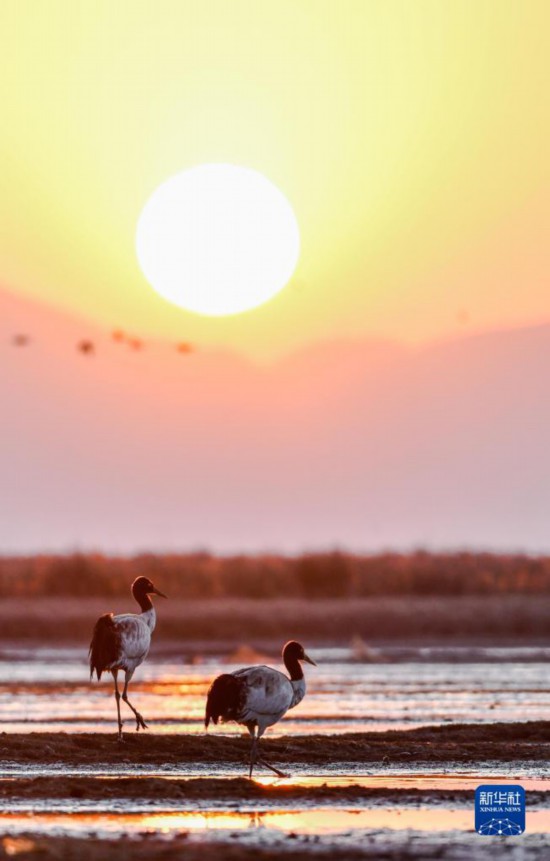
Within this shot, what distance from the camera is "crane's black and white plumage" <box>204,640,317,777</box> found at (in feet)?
61.2

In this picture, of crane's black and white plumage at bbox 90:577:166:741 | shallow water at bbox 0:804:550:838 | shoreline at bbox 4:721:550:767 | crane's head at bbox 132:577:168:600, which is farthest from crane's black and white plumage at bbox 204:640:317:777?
crane's head at bbox 132:577:168:600

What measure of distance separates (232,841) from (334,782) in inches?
139

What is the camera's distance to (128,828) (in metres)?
15.4

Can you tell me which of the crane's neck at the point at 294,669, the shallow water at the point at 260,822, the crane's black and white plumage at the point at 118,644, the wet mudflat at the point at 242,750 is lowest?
the shallow water at the point at 260,822

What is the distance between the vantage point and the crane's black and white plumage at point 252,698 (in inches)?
734

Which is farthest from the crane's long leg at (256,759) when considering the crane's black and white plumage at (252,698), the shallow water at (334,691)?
the shallow water at (334,691)

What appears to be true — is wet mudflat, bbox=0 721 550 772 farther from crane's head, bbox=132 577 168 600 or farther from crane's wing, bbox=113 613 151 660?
crane's head, bbox=132 577 168 600

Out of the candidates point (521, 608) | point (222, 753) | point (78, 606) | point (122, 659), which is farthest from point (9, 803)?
point (78, 606)

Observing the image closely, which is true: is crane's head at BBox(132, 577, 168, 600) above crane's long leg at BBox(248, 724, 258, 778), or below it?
above

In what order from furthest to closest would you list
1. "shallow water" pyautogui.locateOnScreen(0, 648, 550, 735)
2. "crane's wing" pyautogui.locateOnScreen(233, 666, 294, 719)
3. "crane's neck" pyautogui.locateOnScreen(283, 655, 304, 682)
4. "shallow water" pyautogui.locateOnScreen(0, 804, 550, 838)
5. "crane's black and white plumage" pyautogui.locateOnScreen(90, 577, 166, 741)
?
1. "shallow water" pyautogui.locateOnScreen(0, 648, 550, 735)
2. "crane's black and white plumage" pyautogui.locateOnScreen(90, 577, 166, 741)
3. "crane's neck" pyautogui.locateOnScreen(283, 655, 304, 682)
4. "crane's wing" pyautogui.locateOnScreen(233, 666, 294, 719)
5. "shallow water" pyautogui.locateOnScreen(0, 804, 550, 838)

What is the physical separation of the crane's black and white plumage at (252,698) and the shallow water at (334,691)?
4.28 m

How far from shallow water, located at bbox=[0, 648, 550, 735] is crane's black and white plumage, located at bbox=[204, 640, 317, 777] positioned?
4276 mm

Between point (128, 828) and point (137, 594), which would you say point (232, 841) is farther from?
point (137, 594)

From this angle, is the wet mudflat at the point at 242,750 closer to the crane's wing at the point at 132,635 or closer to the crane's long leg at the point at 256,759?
the crane's long leg at the point at 256,759
